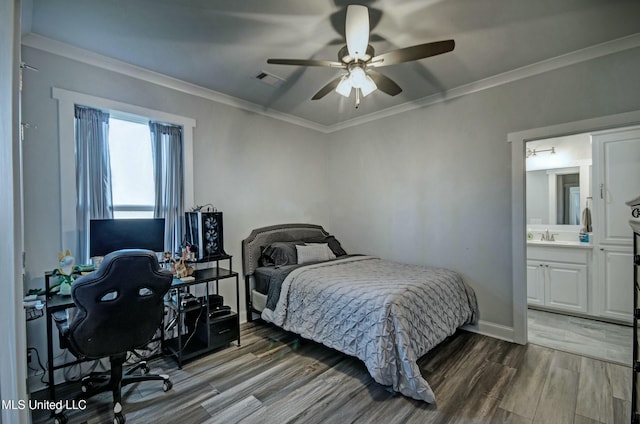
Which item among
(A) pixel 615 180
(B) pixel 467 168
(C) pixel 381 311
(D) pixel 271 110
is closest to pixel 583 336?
(A) pixel 615 180

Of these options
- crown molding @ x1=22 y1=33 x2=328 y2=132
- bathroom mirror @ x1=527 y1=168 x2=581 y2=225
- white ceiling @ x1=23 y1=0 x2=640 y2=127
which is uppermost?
white ceiling @ x1=23 y1=0 x2=640 y2=127

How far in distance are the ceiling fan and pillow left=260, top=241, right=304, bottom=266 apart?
2065 millimetres

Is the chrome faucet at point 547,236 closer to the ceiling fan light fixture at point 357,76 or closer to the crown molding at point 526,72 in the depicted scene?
the crown molding at point 526,72

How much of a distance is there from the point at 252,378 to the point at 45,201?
2248 mm

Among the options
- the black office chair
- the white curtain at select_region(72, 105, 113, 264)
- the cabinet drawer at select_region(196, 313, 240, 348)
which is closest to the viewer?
the black office chair

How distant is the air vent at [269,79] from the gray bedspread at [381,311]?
2.07 meters

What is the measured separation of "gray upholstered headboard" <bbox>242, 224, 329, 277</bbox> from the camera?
12.1ft

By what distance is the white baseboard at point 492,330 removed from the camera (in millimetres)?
3096

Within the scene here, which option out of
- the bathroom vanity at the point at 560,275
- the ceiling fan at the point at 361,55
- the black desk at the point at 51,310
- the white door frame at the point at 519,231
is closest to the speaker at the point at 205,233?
the black desk at the point at 51,310

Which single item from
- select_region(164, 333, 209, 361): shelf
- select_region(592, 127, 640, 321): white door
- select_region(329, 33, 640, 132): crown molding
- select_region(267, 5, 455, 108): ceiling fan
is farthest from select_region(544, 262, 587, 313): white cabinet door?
select_region(164, 333, 209, 361): shelf

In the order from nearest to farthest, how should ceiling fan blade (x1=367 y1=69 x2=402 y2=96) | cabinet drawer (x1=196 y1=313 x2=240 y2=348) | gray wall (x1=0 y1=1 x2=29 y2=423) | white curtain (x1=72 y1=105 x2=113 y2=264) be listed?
gray wall (x1=0 y1=1 x2=29 y2=423) → ceiling fan blade (x1=367 y1=69 x2=402 y2=96) → white curtain (x1=72 y1=105 x2=113 y2=264) → cabinet drawer (x1=196 y1=313 x2=240 y2=348)

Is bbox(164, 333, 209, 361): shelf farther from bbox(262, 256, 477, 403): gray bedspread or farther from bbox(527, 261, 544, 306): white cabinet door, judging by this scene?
bbox(527, 261, 544, 306): white cabinet door

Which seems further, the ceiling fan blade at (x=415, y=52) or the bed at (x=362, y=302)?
the bed at (x=362, y=302)

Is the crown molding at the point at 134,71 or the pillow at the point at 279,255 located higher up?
the crown molding at the point at 134,71
